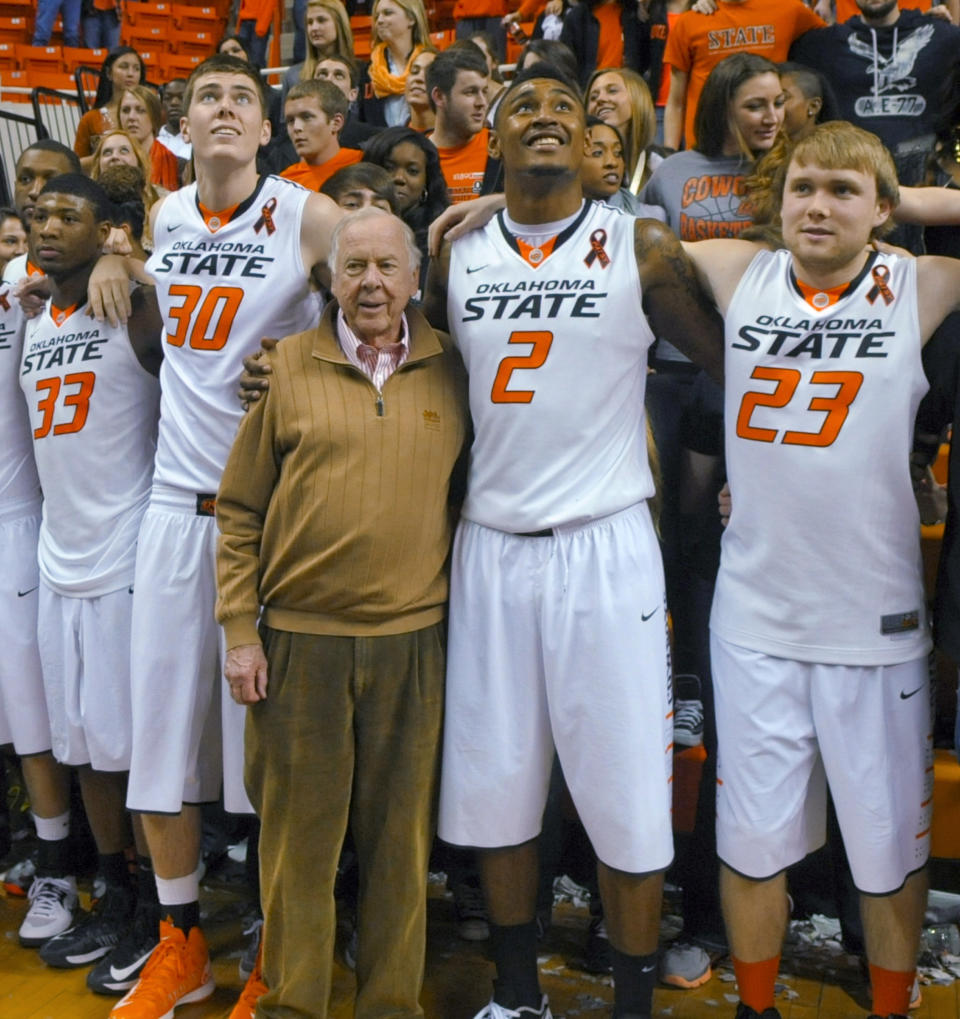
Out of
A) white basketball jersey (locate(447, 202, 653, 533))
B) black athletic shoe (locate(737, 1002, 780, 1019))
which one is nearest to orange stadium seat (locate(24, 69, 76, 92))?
white basketball jersey (locate(447, 202, 653, 533))

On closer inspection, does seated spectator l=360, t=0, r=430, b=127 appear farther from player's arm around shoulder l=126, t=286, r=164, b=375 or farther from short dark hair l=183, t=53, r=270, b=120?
player's arm around shoulder l=126, t=286, r=164, b=375

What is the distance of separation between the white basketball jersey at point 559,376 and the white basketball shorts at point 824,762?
53 centimetres

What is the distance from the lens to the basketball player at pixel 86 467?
3.67m

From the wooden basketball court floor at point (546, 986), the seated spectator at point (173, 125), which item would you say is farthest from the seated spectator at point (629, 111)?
the seated spectator at point (173, 125)

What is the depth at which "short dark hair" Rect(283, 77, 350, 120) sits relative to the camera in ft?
18.1

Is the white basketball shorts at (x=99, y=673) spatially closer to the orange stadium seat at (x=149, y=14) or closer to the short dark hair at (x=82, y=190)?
the short dark hair at (x=82, y=190)

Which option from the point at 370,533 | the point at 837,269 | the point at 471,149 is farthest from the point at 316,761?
the point at 471,149

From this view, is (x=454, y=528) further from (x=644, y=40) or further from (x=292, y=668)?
(x=644, y=40)

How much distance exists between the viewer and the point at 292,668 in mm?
3074

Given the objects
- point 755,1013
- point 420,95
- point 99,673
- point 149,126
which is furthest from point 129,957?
point 149,126

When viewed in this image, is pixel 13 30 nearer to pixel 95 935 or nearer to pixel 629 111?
pixel 629 111

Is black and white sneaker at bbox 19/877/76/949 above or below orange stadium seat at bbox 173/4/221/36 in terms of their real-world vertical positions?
below

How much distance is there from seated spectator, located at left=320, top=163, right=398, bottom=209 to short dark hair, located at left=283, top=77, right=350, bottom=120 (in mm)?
1693

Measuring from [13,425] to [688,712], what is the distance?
2.31 meters
